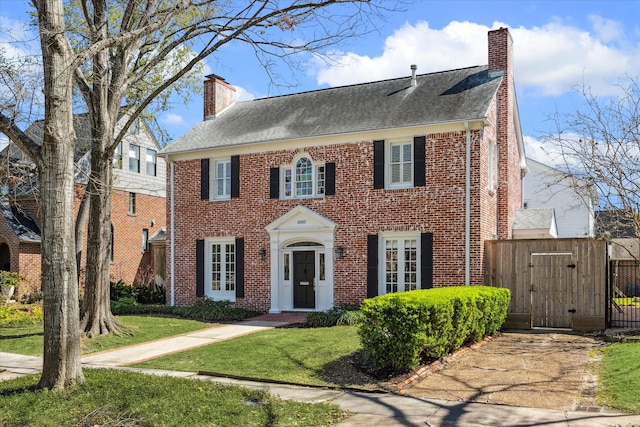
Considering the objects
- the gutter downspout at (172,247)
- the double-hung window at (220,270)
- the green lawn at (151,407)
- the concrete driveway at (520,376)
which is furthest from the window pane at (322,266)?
A: the green lawn at (151,407)

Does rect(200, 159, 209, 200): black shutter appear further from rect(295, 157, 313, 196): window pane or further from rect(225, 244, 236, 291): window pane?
rect(295, 157, 313, 196): window pane

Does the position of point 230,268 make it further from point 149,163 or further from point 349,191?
point 149,163

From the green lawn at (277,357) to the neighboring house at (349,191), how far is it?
4122 mm

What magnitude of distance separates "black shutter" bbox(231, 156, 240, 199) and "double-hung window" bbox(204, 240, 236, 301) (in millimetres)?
1651

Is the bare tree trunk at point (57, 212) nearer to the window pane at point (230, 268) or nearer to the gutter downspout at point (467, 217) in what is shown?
the gutter downspout at point (467, 217)

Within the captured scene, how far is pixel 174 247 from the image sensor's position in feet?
68.2

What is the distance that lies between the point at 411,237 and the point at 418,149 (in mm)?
2532

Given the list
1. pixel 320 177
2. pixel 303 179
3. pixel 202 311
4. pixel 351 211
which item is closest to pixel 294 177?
pixel 303 179

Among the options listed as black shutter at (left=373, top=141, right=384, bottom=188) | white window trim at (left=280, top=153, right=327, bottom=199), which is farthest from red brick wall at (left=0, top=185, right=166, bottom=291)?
black shutter at (left=373, top=141, right=384, bottom=188)

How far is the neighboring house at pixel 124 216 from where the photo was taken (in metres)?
23.5

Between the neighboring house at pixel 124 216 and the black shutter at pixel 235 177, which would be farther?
the neighboring house at pixel 124 216

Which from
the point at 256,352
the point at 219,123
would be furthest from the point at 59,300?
the point at 219,123

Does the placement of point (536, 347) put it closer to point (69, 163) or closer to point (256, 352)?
point (256, 352)

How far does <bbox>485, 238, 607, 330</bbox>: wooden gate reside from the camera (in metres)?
14.6
